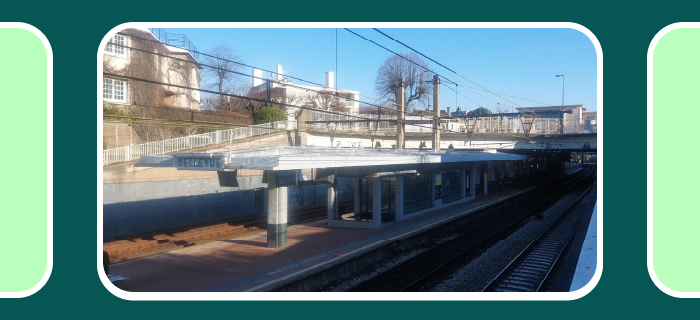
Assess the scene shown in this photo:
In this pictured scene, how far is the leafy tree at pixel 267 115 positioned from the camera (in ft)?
93.9

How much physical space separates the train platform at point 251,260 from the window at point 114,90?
9373 mm

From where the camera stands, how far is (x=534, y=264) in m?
11.5

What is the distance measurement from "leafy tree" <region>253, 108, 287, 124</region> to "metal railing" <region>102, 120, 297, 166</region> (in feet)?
2.60

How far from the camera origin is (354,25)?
20.1ft

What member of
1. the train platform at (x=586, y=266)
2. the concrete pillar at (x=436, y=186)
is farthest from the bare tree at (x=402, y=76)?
the train platform at (x=586, y=266)

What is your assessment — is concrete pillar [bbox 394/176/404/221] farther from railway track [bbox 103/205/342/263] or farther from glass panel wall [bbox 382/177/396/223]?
railway track [bbox 103/205/342/263]

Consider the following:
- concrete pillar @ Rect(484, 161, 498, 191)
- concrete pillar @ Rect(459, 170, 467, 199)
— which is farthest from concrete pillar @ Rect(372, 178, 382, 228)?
concrete pillar @ Rect(484, 161, 498, 191)

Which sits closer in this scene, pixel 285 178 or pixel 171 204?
pixel 285 178

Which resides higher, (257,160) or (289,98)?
(289,98)

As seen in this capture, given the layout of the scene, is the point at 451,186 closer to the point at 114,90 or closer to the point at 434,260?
the point at 434,260

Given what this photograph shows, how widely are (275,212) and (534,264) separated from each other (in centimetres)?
712

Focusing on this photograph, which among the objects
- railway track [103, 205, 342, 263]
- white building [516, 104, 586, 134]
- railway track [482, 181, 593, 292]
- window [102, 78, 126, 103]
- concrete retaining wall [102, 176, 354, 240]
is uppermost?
window [102, 78, 126, 103]

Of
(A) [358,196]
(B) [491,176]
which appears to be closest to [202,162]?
(A) [358,196]

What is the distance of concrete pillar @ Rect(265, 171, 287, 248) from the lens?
12.7m
